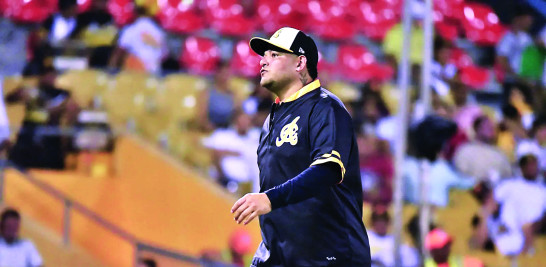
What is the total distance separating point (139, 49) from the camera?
411 inches

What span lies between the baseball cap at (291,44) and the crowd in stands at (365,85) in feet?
12.3

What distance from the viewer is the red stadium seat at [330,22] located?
12195mm

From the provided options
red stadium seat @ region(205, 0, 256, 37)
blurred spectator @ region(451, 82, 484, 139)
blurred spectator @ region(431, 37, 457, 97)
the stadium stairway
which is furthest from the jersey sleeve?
red stadium seat @ region(205, 0, 256, 37)

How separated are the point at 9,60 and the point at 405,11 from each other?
14.7ft

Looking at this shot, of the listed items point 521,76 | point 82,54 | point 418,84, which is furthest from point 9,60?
point 521,76

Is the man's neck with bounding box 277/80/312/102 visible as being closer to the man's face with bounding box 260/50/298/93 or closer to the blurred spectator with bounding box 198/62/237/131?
the man's face with bounding box 260/50/298/93

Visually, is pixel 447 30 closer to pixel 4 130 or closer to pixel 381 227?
pixel 381 227

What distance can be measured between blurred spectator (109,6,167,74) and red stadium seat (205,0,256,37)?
1.12 metres

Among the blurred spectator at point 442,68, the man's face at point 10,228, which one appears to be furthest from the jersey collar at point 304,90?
the blurred spectator at point 442,68

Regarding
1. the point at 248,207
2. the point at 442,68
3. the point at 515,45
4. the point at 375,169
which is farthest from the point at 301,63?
the point at 515,45

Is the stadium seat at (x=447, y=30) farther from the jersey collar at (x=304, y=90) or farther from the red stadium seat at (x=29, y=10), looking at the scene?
the jersey collar at (x=304, y=90)

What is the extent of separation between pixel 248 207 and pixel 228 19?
8.37m

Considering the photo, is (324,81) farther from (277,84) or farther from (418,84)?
(277,84)

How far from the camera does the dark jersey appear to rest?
149 inches
